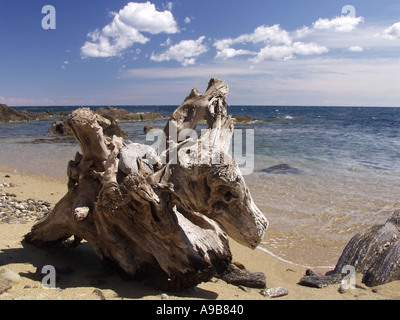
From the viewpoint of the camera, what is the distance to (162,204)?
12.7 feet

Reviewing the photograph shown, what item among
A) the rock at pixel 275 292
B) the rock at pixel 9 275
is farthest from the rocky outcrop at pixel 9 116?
the rock at pixel 275 292

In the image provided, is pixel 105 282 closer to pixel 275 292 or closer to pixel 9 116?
pixel 275 292

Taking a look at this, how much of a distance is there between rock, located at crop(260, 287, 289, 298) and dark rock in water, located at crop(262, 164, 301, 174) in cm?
821

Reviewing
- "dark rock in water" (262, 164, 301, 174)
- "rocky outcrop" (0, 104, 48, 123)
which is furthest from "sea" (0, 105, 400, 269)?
"rocky outcrop" (0, 104, 48, 123)

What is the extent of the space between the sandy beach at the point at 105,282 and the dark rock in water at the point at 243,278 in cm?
9

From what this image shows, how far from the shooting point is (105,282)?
13.5ft

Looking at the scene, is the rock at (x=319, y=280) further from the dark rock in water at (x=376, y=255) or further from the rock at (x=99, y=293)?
the rock at (x=99, y=293)

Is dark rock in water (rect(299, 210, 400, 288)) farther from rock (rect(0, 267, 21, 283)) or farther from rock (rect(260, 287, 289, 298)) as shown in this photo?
rock (rect(0, 267, 21, 283))

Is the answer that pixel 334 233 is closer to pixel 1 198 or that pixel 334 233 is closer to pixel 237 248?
pixel 237 248

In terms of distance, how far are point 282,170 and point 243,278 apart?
856cm

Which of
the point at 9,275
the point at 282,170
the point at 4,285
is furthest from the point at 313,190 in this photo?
the point at 4,285

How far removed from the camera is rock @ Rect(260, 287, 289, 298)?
4373mm

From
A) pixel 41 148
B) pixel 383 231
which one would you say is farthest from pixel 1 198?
pixel 41 148

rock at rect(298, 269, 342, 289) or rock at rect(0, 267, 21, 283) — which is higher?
rock at rect(0, 267, 21, 283)
